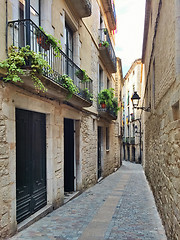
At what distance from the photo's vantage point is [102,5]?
1236 centimetres

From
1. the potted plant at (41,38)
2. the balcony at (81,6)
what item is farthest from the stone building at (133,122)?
the potted plant at (41,38)

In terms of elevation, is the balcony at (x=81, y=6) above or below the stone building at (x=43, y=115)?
above

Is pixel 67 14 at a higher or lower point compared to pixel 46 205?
higher

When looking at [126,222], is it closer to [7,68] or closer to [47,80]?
[47,80]

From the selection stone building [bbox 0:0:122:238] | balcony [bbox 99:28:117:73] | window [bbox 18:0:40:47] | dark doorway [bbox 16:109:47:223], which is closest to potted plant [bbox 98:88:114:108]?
stone building [bbox 0:0:122:238]

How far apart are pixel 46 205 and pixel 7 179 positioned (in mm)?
1993

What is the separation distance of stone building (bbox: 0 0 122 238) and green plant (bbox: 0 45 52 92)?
0.02 metres

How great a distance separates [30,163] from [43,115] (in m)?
1.28

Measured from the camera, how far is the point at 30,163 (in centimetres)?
491

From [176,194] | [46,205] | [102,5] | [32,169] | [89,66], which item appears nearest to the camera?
[176,194]

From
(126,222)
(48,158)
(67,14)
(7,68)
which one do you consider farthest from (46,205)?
(67,14)

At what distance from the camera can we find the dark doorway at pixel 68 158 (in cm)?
769

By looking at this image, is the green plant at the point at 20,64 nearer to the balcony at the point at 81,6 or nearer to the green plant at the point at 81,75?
the green plant at the point at 81,75

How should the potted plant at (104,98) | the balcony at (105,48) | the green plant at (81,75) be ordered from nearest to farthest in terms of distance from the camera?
the green plant at (81,75), the potted plant at (104,98), the balcony at (105,48)
